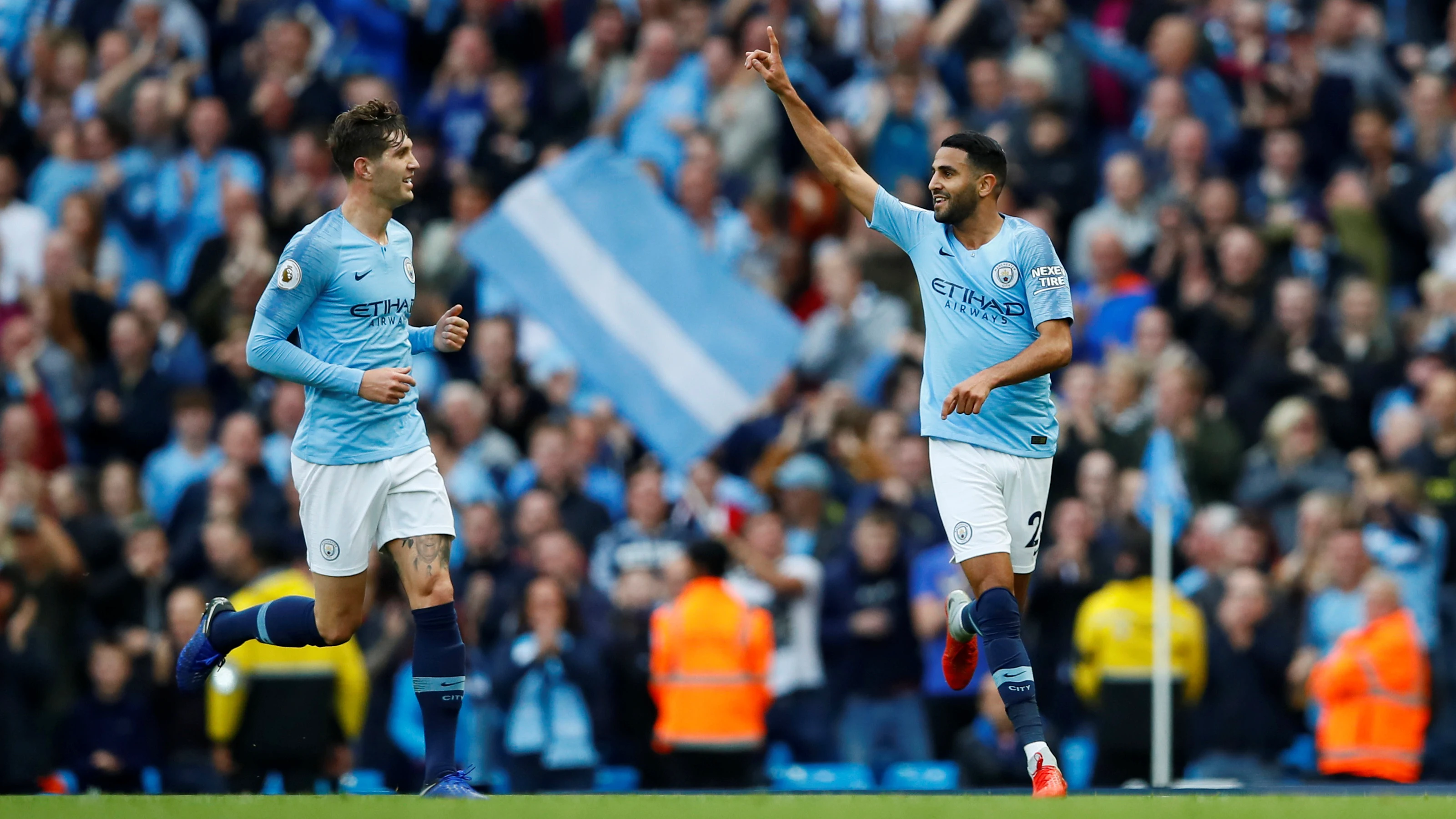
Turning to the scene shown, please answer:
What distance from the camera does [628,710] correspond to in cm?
1347

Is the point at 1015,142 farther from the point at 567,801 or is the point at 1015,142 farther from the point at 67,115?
the point at 567,801

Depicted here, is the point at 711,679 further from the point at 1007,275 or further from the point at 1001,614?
the point at 1007,275

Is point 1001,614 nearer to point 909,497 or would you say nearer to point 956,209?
point 956,209

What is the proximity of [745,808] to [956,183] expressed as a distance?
280 cm

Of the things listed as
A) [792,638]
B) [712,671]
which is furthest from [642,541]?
[712,671]

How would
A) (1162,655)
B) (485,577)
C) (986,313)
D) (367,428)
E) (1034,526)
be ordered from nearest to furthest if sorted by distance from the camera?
1. (367,428)
2. (986,313)
3. (1034,526)
4. (1162,655)
5. (485,577)

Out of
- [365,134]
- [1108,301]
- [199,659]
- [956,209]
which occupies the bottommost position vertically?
[199,659]

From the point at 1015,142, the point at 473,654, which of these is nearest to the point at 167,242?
the point at 473,654

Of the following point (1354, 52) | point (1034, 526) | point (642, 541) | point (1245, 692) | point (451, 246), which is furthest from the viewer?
point (1354, 52)

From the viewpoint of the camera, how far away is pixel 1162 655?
41.0ft

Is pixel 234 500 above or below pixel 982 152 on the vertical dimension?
below

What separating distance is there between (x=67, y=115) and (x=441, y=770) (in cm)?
1107

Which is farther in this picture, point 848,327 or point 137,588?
point 848,327

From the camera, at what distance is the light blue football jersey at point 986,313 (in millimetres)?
8711
